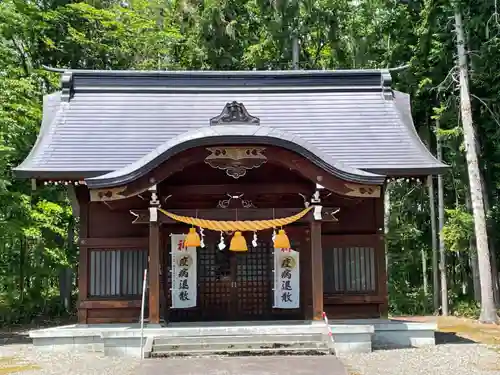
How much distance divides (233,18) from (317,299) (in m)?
15.0

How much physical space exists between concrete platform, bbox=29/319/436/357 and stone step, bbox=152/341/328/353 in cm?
2

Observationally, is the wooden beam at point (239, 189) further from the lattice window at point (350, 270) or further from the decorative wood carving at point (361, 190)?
the lattice window at point (350, 270)

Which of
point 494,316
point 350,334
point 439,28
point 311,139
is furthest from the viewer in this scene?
point 439,28

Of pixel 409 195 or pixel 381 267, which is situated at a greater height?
pixel 409 195

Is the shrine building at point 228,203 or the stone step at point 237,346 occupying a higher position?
the shrine building at point 228,203

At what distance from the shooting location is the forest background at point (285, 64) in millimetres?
15930

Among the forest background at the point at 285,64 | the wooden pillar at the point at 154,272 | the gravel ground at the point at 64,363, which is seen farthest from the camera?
the forest background at the point at 285,64

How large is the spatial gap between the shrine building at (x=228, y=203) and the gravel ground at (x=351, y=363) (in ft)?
4.00

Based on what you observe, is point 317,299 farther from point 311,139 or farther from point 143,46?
point 143,46

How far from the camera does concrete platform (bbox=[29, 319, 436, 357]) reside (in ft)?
29.0

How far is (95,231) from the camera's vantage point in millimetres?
10812

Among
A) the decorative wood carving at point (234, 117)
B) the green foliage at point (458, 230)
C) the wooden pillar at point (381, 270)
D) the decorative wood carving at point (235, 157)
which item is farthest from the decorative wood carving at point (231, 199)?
the green foliage at point (458, 230)

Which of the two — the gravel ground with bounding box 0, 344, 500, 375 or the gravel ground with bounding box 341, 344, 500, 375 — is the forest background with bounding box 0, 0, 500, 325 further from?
the gravel ground with bounding box 341, 344, 500, 375

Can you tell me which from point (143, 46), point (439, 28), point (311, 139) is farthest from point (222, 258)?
point (143, 46)
